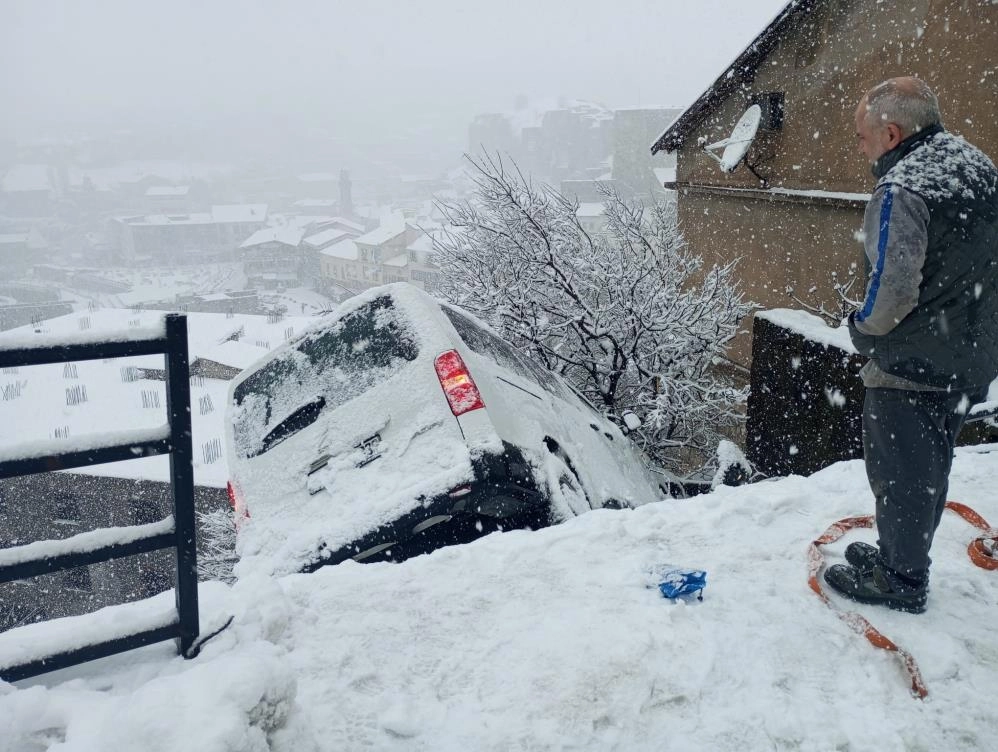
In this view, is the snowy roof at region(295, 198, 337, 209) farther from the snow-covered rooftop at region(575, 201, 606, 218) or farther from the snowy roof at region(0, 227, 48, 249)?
the snow-covered rooftop at region(575, 201, 606, 218)

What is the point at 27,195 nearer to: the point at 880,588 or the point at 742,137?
the point at 742,137

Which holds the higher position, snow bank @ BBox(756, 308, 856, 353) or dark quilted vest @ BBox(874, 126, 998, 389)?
dark quilted vest @ BBox(874, 126, 998, 389)

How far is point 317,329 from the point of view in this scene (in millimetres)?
4410

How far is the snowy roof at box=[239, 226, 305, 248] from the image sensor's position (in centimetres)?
7631

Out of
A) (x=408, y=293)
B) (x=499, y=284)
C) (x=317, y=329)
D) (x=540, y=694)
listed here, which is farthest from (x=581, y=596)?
(x=499, y=284)

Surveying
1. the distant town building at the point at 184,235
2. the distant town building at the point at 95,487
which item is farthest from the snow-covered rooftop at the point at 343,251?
the distant town building at the point at 95,487

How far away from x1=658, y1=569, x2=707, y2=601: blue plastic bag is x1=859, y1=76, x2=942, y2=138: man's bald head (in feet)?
5.97

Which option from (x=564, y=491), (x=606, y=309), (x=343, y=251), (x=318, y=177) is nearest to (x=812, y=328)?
(x=564, y=491)

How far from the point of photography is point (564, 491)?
385cm

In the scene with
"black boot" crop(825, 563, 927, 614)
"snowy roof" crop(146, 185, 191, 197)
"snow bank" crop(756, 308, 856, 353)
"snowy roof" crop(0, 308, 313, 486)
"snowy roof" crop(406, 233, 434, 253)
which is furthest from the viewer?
"snowy roof" crop(146, 185, 191, 197)

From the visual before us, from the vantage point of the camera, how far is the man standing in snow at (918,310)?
222cm

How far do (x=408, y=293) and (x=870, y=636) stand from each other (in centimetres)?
293

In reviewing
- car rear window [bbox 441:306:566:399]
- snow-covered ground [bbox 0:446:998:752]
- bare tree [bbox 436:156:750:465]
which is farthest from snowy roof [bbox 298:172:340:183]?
snow-covered ground [bbox 0:446:998:752]

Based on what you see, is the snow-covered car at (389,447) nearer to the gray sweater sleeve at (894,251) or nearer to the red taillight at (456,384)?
the red taillight at (456,384)
